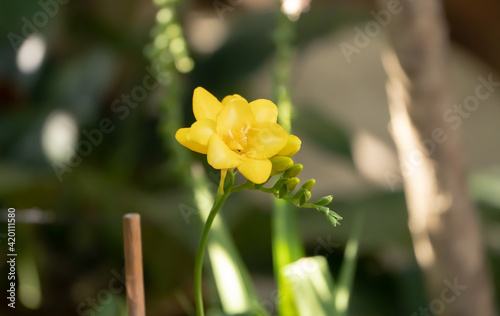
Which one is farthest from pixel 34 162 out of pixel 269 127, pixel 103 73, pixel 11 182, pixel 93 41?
pixel 269 127

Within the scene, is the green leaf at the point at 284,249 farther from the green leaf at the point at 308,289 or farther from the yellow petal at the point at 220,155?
the yellow petal at the point at 220,155

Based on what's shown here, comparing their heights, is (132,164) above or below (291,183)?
above

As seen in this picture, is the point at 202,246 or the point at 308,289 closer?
the point at 202,246

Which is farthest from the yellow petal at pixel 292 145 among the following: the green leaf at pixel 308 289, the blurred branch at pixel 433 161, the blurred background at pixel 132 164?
the blurred background at pixel 132 164

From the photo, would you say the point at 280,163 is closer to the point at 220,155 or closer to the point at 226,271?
the point at 220,155

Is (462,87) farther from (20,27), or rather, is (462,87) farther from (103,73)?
(20,27)

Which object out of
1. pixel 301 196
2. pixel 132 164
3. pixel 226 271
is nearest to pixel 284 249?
pixel 226 271

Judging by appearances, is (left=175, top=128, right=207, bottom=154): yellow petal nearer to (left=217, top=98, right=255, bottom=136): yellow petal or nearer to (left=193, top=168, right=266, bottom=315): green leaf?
(left=217, top=98, right=255, bottom=136): yellow petal

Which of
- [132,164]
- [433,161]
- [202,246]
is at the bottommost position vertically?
[202,246]
